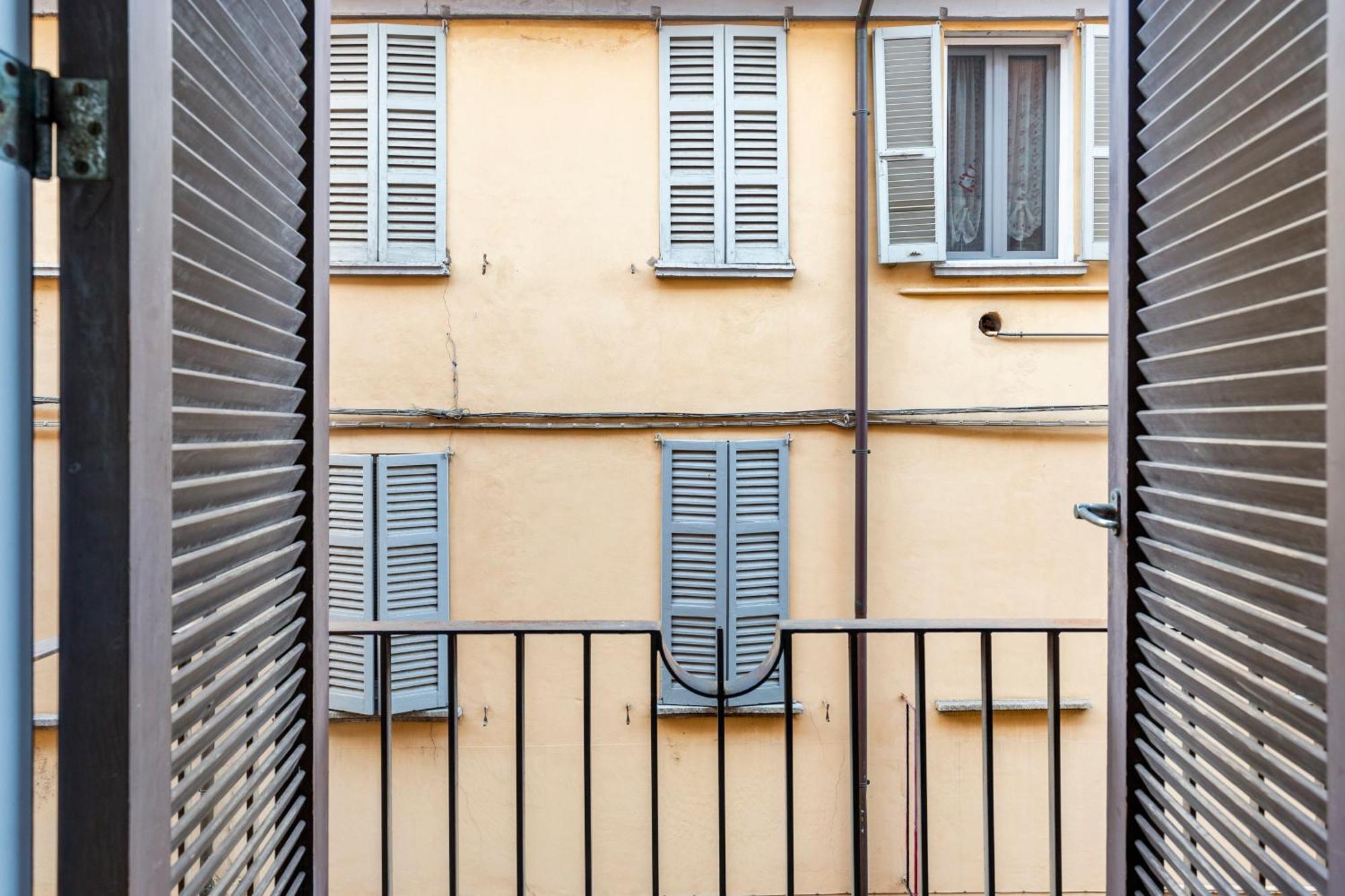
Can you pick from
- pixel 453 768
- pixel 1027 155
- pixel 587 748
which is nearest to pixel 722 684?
pixel 587 748

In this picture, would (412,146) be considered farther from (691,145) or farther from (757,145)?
(757,145)

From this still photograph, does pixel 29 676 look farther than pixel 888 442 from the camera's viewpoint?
No

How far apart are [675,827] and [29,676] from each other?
14.1 ft

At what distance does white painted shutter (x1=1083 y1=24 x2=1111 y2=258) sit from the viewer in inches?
183

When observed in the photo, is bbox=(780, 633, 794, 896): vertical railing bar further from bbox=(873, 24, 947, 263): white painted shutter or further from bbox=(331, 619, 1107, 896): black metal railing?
bbox=(873, 24, 947, 263): white painted shutter

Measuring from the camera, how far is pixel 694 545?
4.71 meters

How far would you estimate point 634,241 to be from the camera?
4691 millimetres

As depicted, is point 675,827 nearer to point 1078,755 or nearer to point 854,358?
point 1078,755

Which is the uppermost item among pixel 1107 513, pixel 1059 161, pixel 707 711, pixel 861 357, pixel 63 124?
pixel 1059 161

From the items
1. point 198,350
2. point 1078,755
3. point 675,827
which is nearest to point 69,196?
point 198,350

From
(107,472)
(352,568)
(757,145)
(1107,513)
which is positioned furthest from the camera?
(757,145)

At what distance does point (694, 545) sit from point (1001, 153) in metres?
2.88

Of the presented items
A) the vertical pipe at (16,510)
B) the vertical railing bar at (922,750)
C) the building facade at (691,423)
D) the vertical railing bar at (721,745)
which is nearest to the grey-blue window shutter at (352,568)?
the building facade at (691,423)

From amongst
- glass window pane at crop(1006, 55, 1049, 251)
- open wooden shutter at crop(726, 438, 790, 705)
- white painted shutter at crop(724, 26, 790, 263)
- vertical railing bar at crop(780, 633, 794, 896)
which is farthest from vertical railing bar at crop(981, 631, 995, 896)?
glass window pane at crop(1006, 55, 1049, 251)
